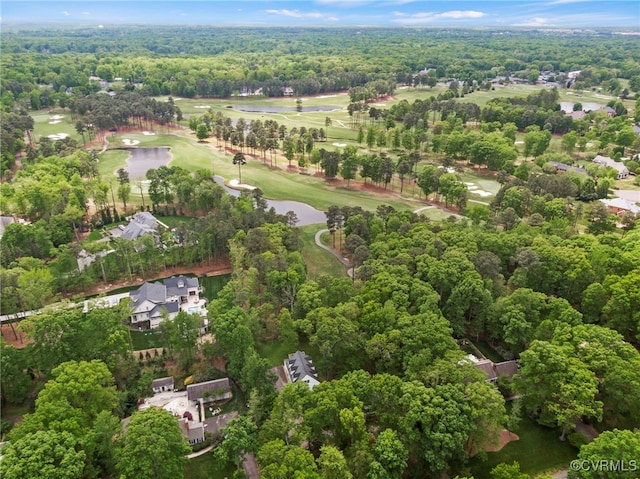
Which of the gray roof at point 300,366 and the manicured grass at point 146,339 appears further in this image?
the manicured grass at point 146,339

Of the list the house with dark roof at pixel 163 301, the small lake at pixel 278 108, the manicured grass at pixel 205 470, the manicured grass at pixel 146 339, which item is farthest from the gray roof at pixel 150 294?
the small lake at pixel 278 108

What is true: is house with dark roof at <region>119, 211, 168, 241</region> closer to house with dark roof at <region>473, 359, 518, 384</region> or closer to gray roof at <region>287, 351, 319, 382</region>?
gray roof at <region>287, 351, 319, 382</region>

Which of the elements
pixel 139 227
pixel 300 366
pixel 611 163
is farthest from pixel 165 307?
pixel 611 163

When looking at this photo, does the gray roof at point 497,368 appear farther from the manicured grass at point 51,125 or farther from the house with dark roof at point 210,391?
the manicured grass at point 51,125

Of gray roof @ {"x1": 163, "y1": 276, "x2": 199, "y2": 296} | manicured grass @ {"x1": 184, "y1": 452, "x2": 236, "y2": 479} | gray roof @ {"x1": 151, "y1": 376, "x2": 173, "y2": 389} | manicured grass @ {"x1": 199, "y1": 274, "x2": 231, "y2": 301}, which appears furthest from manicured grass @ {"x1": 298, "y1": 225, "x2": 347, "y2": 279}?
manicured grass @ {"x1": 184, "y1": 452, "x2": 236, "y2": 479}

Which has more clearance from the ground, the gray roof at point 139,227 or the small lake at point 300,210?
the gray roof at point 139,227

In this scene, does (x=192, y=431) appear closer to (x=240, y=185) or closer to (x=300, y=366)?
(x=300, y=366)

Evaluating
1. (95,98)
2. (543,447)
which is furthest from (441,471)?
→ (95,98)

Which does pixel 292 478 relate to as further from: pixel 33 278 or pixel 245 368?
pixel 33 278

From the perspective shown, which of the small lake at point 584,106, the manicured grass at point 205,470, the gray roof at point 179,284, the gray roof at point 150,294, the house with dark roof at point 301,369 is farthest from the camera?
the small lake at point 584,106
